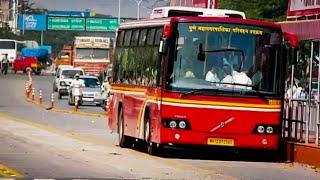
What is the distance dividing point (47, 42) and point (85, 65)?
114 metres

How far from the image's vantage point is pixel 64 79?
6619 cm

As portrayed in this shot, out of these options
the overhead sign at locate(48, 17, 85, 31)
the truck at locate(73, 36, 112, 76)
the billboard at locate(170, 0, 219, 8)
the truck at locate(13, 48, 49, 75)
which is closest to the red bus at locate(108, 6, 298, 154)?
the billboard at locate(170, 0, 219, 8)

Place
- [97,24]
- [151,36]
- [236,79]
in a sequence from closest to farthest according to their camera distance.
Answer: [236,79], [151,36], [97,24]

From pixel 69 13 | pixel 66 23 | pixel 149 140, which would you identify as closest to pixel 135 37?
pixel 149 140

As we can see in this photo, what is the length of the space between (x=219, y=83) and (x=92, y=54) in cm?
6128

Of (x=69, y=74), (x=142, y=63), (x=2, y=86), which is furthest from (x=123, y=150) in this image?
(x=2, y=86)

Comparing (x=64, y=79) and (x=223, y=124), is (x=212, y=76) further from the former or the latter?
(x=64, y=79)

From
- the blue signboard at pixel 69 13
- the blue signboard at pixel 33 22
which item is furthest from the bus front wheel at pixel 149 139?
the blue signboard at pixel 33 22

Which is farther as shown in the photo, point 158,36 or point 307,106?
point 158,36

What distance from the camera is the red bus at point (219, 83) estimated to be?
2109 cm

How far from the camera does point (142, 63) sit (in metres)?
23.6

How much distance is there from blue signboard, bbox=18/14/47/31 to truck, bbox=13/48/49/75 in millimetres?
16159

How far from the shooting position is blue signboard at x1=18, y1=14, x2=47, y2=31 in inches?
5335

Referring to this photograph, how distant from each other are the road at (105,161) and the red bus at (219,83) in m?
0.65
